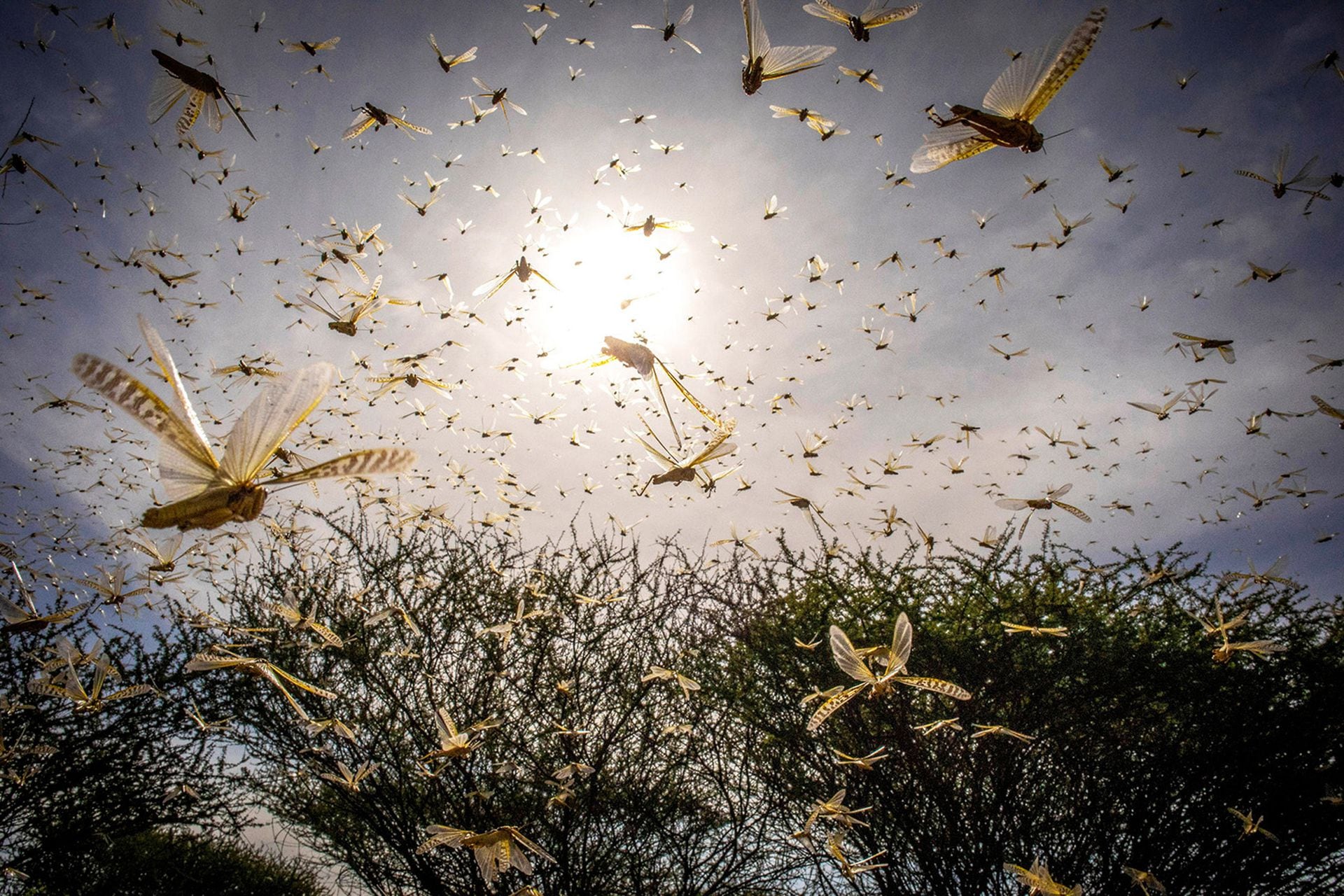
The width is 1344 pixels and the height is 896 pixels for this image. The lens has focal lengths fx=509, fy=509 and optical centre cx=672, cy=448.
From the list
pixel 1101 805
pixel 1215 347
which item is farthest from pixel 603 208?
pixel 1101 805

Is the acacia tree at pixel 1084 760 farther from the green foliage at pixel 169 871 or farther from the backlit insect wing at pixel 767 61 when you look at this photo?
the green foliage at pixel 169 871

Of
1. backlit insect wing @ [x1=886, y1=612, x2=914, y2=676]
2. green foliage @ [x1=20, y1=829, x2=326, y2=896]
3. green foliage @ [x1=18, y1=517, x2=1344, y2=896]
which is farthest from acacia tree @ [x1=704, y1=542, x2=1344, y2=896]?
green foliage @ [x1=20, y1=829, x2=326, y2=896]

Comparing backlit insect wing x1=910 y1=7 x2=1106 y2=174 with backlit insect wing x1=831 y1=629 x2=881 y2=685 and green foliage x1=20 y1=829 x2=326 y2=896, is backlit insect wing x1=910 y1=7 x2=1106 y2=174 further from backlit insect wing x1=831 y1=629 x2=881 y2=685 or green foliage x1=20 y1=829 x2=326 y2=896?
green foliage x1=20 y1=829 x2=326 y2=896

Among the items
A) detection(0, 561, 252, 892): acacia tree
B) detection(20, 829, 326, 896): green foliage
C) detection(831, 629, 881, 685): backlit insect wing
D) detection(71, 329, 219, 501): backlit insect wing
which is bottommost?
detection(20, 829, 326, 896): green foliage

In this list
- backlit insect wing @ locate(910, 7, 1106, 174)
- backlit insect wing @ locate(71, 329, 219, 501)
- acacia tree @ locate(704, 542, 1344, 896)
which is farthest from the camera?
acacia tree @ locate(704, 542, 1344, 896)

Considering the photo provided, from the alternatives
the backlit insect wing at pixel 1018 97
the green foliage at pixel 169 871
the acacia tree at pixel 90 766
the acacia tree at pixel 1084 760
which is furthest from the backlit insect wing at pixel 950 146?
the green foliage at pixel 169 871

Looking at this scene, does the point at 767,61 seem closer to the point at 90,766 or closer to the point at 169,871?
the point at 90,766

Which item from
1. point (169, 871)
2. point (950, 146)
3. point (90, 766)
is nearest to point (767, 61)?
point (950, 146)

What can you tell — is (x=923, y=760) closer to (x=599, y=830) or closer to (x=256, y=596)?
(x=599, y=830)
